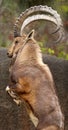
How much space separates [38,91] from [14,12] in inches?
375

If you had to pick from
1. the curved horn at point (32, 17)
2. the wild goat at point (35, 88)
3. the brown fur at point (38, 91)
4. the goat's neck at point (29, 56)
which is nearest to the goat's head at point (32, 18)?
the curved horn at point (32, 17)

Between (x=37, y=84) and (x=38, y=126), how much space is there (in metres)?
0.55

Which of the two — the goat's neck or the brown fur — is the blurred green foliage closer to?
the goat's neck

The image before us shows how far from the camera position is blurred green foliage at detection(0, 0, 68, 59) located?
1323cm

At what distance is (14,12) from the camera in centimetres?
1655

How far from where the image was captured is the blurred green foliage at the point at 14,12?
43.4ft

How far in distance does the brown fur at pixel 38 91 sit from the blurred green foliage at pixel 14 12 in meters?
5.66

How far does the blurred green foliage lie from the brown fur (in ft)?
18.6

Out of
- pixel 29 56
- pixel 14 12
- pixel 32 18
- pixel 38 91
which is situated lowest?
pixel 38 91

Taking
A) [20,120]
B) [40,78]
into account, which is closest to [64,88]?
[20,120]

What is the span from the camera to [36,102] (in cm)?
720

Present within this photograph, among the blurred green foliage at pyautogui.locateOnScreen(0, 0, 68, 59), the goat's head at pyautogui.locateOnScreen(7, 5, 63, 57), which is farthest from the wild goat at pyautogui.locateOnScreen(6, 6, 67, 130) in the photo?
the blurred green foliage at pyautogui.locateOnScreen(0, 0, 68, 59)

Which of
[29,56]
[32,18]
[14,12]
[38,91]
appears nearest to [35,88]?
[38,91]

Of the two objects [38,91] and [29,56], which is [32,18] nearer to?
[29,56]
